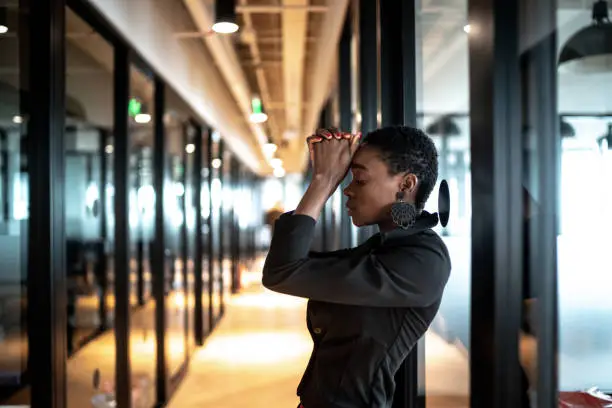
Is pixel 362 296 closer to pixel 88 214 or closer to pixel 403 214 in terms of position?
pixel 403 214

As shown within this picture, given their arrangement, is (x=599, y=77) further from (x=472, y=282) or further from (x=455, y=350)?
(x=455, y=350)

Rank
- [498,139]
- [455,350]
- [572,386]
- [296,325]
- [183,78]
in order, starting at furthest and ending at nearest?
1. [296,325]
2. [183,78]
3. [455,350]
4. [572,386]
5. [498,139]

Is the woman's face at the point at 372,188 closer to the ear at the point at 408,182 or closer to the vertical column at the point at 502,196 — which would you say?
the ear at the point at 408,182

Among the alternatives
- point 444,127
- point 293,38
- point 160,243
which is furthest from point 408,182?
point 293,38

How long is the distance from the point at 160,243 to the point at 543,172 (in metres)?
4.83

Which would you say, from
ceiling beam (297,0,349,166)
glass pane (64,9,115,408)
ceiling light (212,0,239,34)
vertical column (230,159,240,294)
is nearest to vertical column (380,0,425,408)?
ceiling light (212,0,239,34)

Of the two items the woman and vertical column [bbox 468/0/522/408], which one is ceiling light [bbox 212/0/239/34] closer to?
the woman

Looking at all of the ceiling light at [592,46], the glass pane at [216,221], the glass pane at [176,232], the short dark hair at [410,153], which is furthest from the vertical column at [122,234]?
the glass pane at [216,221]

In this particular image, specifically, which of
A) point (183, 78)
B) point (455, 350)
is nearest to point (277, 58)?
point (183, 78)

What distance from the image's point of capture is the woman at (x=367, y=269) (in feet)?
4.35

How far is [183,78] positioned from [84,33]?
232 cm

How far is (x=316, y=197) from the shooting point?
1405 mm

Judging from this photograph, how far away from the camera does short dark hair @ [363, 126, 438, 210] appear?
4.70 ft

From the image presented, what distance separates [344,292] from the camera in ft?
4.33
